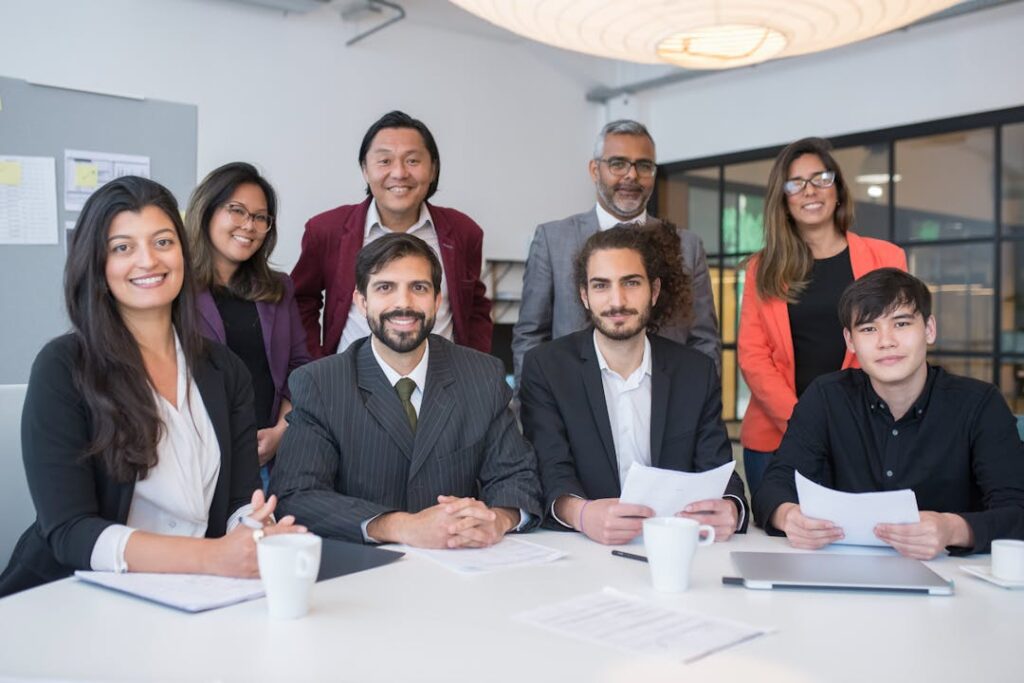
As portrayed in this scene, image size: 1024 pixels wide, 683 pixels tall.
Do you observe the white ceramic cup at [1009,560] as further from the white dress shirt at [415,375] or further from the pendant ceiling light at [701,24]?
the white dress shirt at [415,375]

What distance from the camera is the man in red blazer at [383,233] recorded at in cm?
310

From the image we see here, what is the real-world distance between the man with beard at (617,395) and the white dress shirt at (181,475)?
0.76m

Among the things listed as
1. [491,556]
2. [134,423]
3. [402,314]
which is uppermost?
[402,314]

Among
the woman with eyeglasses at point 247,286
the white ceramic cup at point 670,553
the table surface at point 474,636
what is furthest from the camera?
the woman with eyeglasses at point 247,286

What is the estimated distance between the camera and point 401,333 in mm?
2277

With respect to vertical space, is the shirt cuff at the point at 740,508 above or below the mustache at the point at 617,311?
below

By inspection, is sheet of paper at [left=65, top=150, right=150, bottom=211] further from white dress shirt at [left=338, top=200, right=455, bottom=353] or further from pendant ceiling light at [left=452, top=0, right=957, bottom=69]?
pendant ceiling light at [left=452, top=0, right=957, bottom=69]

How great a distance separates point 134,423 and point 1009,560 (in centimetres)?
158

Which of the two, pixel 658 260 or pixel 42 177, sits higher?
pixel 42 177

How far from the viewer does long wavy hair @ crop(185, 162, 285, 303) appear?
9.19ft

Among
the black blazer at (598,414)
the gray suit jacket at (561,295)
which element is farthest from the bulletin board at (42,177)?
the black blazer at (598,414)

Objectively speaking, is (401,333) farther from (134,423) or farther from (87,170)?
(87,170)

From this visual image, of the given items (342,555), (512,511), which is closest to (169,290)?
(342,555)

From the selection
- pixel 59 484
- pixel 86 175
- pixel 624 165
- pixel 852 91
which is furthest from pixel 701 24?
pixel 852 91
